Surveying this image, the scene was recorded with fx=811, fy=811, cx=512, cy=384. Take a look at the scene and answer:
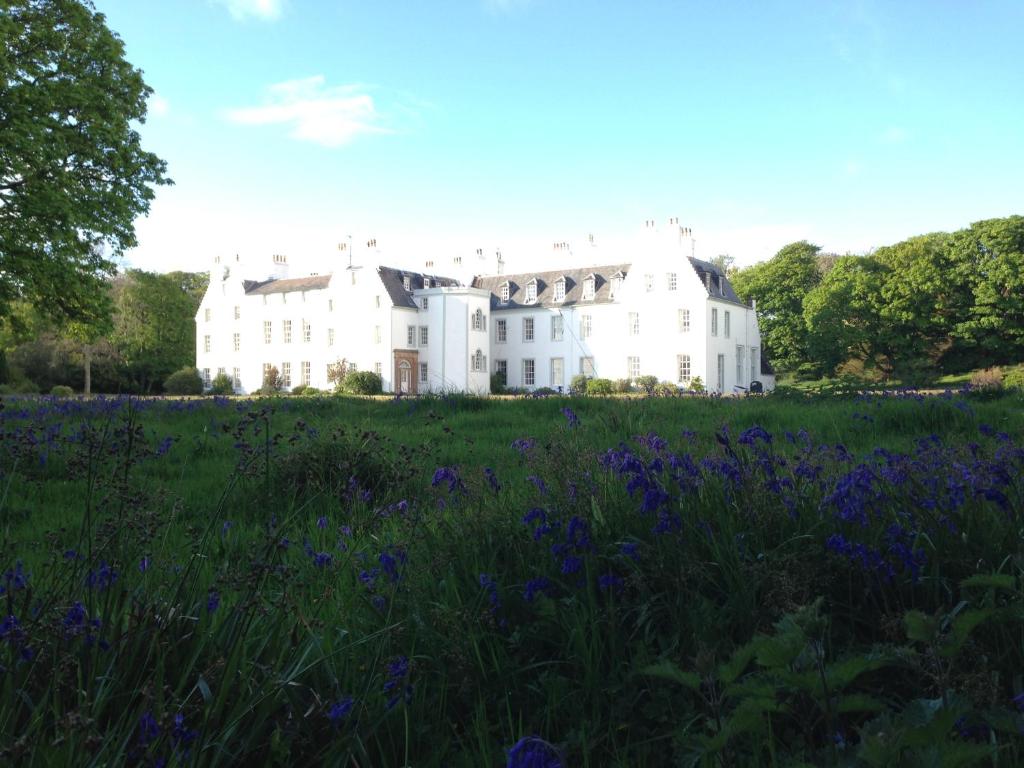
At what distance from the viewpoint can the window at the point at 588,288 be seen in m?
56.7

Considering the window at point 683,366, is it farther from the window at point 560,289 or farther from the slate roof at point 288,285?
the slate roof at point 288,285

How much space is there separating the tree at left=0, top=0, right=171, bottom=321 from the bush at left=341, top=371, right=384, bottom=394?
2712 cm

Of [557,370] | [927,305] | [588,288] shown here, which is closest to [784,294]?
[927,305]

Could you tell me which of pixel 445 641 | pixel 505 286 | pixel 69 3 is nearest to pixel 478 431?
pixel 445 641

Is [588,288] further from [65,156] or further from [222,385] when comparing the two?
[65,156]

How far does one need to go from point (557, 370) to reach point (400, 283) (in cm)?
1308

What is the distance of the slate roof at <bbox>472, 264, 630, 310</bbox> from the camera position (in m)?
56.6

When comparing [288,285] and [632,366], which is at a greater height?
[288,285]

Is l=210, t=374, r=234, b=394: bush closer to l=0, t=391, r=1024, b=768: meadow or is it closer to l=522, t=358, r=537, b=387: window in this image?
l=522, t=358, r=537, b=387: window

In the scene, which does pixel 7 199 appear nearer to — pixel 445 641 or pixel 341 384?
pixel 445 641

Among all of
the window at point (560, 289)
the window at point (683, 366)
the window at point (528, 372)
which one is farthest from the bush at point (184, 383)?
the window at point (683, 366)

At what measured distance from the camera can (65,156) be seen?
21.8m

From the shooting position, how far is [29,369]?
189 feet

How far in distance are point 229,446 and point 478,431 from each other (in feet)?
9.75
